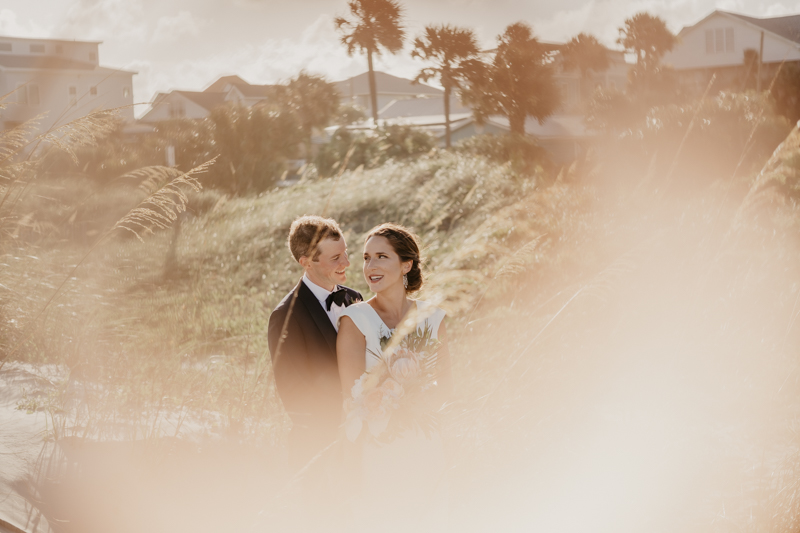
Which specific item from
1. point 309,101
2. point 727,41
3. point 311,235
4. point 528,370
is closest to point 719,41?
point 727,41

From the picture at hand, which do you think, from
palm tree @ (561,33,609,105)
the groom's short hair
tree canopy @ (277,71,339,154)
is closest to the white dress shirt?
the groom's short hair

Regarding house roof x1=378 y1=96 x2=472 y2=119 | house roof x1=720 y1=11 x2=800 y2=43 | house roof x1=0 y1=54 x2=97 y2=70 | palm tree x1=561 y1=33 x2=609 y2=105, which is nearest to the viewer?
palm tree x1=561 y1=33 x2=609 y2=105

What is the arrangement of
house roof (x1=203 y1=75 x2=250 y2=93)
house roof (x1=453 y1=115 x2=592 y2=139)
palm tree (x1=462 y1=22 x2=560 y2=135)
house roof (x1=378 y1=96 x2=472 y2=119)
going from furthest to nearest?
house roof (x1=203 y1=75 x2=250 y2=93), house roof (x1=378 y1=96 x2=472 y2=119), house roof (x1=453 y1=115 x2=592 y2=139), palm tree (x1=462 y1=22 x2=560 y2=135)

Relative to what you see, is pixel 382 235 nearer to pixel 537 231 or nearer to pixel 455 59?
pixel 537 231

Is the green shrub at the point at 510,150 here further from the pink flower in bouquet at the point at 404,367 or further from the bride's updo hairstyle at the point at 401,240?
the pink flower in bouquet at the point at 404,367

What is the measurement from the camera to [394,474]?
2.78 metres

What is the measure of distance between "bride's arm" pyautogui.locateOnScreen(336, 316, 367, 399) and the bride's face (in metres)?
0.18

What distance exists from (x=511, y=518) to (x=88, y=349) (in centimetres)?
347

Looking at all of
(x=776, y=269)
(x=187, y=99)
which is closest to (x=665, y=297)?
(x=776, y=269)

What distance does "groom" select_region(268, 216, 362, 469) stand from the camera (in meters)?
2.96

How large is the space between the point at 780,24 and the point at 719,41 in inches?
122

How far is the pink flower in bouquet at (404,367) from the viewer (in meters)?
2.78

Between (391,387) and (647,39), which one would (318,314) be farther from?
(647,39)

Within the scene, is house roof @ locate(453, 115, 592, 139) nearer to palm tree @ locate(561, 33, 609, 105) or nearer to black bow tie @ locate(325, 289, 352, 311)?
palm tree @ locate(561, 33, 609, 105)
